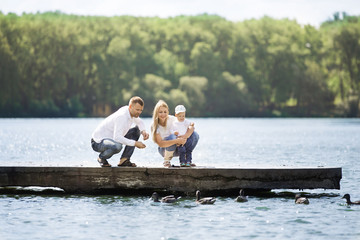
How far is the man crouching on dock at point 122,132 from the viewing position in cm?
1295

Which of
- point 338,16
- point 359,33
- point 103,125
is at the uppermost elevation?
point 338,16

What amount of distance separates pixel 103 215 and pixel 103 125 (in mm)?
1934

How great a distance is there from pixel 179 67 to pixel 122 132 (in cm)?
7885

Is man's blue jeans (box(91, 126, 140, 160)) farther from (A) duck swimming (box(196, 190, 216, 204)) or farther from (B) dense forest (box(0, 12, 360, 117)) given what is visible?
(B) dense forest (box(0, 12, 360, 117))

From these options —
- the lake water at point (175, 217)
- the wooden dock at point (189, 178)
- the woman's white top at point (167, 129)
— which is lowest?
the lake water at point (175, 217)

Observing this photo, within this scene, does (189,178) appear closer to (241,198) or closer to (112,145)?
(241,198)

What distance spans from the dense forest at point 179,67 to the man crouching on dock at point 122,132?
67.5m

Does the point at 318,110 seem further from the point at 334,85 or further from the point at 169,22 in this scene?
the point at 169,22

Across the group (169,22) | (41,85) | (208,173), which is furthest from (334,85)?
(208,173)

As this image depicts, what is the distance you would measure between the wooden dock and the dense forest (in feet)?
220

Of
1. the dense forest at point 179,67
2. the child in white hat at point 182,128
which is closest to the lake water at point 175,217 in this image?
the child in white hat at point 182,128

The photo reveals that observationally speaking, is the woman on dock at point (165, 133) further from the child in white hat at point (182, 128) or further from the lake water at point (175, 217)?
the lake water at point (175, 217)

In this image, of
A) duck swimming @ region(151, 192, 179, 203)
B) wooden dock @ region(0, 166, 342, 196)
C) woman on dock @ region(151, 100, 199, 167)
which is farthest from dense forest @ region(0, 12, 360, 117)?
duck swimming @ region(151, 192, 179, 203)

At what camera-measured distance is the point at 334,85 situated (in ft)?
286
